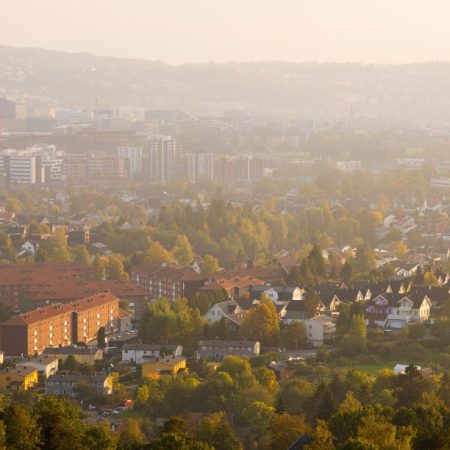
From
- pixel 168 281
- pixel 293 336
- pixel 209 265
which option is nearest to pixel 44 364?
pixel 293 336

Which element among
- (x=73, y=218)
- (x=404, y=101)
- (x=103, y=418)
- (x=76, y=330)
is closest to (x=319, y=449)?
(x=103, y=418)

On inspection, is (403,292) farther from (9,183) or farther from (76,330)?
(9,183)

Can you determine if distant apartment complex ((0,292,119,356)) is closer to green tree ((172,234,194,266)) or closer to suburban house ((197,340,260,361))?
suburban house ((197,340,260,361))

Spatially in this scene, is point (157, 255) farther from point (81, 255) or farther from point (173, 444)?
point (173, 444)

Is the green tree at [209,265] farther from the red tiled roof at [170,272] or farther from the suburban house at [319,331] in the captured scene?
the suburban house at [319,331]

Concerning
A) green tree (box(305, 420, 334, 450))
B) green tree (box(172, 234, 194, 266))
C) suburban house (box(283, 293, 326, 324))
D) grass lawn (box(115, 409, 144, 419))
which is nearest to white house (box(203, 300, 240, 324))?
suburban house (box(283, 293, 326, 324))
